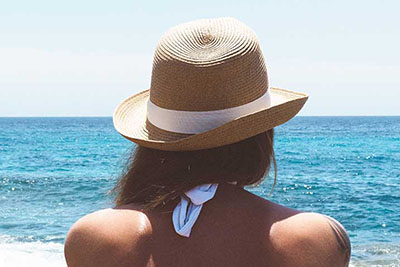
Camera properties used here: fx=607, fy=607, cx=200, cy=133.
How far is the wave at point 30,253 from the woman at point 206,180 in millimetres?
6664

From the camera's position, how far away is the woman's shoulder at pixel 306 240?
1137mm

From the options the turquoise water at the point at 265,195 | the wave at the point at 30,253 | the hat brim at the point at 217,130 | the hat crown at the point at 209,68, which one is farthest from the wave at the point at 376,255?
the hat crown at the point at 209,68

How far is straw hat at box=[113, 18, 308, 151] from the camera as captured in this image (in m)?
1.24

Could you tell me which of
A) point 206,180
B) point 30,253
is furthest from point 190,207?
point 30,253

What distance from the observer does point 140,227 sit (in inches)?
47.3

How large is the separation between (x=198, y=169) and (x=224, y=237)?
0.52ft

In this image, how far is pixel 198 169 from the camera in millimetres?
1256

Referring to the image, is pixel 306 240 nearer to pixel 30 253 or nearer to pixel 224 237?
pixel 224 237

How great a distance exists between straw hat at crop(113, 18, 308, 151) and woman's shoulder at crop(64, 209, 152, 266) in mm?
169

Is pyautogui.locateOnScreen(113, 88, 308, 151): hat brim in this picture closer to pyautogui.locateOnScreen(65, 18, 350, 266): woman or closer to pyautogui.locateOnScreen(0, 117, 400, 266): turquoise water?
pyautogui.locateOnScreen(65, 18, 350, 266): woman

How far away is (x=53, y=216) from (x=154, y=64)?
33.9ft

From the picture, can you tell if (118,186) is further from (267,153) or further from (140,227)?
(267,153)

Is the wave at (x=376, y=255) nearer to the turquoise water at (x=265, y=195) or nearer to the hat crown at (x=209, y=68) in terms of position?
the turquoise water at (x=265, y=195)

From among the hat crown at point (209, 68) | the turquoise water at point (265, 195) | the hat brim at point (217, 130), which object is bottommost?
the turquoise water at point (265, 195)
